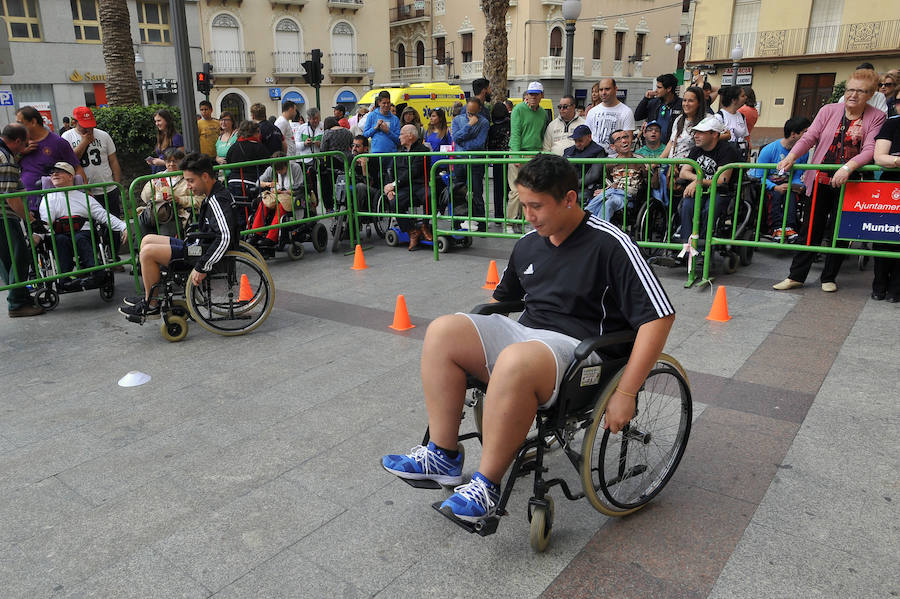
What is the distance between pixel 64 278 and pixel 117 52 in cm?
677

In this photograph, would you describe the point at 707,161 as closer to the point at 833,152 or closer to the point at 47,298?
the point at 833,152

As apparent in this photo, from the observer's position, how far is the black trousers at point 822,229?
20.1 ft

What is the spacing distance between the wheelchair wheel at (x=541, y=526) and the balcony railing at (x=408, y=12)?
4647 centimetres

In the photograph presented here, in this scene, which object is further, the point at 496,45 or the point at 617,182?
the point at 496,45

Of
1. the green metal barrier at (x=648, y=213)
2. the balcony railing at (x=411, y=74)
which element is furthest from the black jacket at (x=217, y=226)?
the balcony railing at (x=411, y=74)

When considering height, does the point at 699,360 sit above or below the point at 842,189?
below

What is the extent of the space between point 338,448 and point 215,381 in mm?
1431

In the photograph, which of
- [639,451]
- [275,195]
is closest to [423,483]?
[639,451]

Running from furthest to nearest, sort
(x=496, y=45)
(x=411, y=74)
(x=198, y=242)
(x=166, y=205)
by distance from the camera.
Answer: (x=411, y=74) < (x=496, y=45) < (x=166, y=205) < (x=198, y=242)

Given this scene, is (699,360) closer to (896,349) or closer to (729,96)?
(896,349)

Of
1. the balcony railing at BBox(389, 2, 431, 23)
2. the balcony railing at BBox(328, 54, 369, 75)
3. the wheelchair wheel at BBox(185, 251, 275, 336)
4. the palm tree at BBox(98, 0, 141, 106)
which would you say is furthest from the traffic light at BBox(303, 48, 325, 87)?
the balcony railing at BBox(389, 2, 431, 23)

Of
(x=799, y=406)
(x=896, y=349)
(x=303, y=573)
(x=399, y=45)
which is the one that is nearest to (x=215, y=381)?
(x=303, y=573)

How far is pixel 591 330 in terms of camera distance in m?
2.79

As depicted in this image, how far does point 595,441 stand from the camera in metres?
2.86
